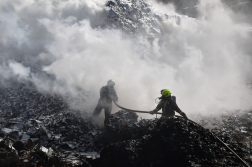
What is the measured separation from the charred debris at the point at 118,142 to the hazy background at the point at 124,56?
1.71 m

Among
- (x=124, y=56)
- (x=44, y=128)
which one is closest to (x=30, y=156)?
A: (x=44, y=128)

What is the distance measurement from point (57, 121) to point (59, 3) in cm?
950

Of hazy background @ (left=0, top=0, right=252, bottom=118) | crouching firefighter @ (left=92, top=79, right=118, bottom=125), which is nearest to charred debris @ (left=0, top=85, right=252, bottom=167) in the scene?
crouching firefighter @ (left=92, top=79, right=118, bottom=125)

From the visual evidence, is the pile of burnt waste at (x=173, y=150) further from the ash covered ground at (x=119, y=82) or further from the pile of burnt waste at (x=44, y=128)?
the pile of burnt waste at (x=44, y=128)

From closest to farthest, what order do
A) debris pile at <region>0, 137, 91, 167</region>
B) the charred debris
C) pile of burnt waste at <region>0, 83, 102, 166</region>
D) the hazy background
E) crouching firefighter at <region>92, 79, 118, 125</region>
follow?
debris pile at <region>0, 137, 91, 167</region>
the charred debris
pile of burnt waste at <region>0, 83, 102, 166</region>
crouching firefighter at <region>92, 79, 118, 125</region>
the hazy background

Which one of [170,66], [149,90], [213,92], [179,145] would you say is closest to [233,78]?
[213,92]

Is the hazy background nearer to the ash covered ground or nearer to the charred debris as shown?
the ash covered ground

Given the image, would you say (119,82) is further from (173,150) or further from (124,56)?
(173,150)

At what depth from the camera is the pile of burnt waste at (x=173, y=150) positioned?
354 centimetres

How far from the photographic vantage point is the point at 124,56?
408 inches

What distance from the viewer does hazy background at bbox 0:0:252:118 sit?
8.22 metres

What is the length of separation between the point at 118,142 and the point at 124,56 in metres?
6.91

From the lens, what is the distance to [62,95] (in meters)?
7.77

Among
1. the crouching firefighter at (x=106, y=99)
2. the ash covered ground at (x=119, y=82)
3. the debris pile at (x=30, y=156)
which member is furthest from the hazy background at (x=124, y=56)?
the debris pile at (x=30, y=156)
